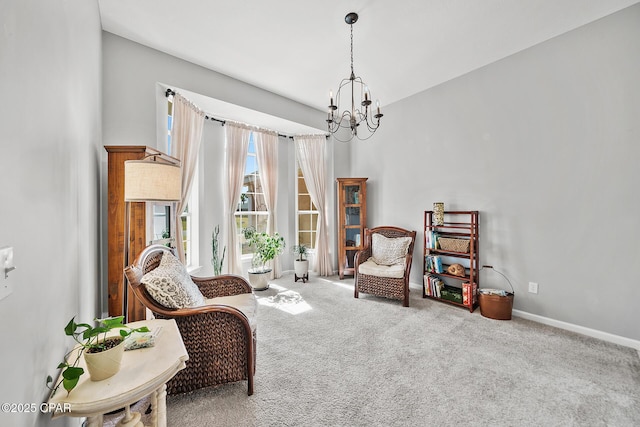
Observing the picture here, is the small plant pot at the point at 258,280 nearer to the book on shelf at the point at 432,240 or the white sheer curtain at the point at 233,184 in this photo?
the white sheer curtain at the point at 233,184

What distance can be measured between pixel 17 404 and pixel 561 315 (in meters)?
3.96

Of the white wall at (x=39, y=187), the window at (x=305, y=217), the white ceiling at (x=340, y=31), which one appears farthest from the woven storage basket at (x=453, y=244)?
the white wall at (x=39, y=187)

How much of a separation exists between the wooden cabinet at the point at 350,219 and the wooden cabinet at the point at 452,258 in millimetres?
1154

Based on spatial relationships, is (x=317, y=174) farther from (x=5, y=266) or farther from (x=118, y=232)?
(x=5, y=266)

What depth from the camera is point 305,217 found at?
501 cm

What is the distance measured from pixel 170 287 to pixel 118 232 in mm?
835

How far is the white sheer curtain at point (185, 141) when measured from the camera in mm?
3121

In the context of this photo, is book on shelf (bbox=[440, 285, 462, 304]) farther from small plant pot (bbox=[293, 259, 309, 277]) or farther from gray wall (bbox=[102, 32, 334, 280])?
gray wall (bbox=[102, 32, 334, 280])

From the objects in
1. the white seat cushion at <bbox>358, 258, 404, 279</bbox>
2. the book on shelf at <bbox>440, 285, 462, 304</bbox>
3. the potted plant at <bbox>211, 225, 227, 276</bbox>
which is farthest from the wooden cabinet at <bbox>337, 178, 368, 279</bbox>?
the potted plant at <bbox>211, 225, 227, 276</bbox>

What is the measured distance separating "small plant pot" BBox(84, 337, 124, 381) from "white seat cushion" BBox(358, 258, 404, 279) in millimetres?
2881

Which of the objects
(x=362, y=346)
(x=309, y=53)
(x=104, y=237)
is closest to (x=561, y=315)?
(x=362, y=346)

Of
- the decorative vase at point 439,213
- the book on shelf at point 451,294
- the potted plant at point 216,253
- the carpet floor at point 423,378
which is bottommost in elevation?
the carpet floor at point 423,378

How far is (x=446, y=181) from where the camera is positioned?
12.0 feet

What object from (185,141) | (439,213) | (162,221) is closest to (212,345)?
(162,221)
